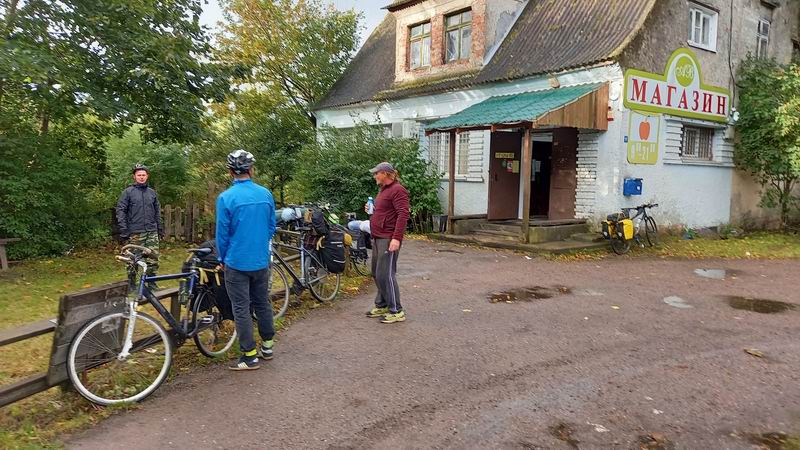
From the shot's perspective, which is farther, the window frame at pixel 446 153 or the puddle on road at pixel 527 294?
the window frame at pixel 446 153

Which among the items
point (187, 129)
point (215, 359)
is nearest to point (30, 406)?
point (215, 359)

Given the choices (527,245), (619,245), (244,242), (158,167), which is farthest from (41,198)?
(619,245)

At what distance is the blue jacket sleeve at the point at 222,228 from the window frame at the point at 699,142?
13398mm

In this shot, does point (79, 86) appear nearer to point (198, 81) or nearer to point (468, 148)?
point (198, 81)

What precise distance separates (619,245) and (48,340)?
10.3m

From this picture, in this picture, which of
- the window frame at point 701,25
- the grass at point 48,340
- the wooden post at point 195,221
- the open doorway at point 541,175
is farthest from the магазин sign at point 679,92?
the wooden post at point 195,221

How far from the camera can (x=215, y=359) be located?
5098mm

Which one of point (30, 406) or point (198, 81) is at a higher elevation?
point (198, 81)

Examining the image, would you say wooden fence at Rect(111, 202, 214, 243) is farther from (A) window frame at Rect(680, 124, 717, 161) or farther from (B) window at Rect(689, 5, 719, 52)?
(B) window at Rect(689, 5, 719, 52)

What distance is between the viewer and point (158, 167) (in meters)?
13.6

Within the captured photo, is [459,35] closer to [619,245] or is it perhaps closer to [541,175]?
[541,175]

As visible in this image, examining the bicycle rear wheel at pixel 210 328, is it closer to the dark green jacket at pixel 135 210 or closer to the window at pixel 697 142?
the dark green jacket at pixel 135 210

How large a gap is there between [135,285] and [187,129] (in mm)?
7522

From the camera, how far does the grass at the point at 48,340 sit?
3.73 metres
